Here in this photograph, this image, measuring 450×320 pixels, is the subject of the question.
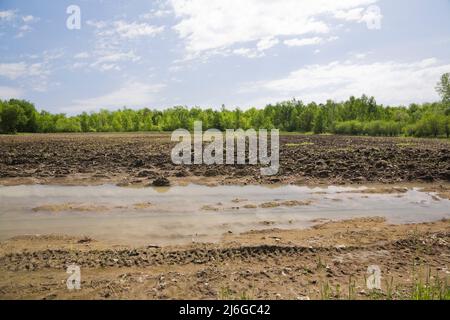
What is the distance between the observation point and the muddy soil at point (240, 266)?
452 centimetres

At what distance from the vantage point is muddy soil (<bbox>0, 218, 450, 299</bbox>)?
4.52 m

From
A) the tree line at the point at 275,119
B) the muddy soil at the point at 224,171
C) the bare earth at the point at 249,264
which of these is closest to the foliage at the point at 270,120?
the tree line at the point at 275,119

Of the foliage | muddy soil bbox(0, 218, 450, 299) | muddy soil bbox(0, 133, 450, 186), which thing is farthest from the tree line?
muddy soil bbox(0, 218, 450, 299)

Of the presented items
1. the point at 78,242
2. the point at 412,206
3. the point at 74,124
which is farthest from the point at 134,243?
the point at 74,124

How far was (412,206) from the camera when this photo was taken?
9383 millimetres

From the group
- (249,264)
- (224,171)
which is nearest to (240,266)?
(249,264)

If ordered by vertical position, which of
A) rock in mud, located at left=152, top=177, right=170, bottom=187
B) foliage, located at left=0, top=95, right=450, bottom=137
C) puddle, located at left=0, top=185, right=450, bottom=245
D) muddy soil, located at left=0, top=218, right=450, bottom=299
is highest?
foliage, located at left=0, top=95, right=450, bottom=137

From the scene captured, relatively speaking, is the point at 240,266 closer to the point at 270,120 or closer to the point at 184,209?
the point at 184,209

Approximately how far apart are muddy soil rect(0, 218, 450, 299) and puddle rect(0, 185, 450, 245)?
68 cm

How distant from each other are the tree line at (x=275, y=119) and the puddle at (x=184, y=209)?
42.7 metres

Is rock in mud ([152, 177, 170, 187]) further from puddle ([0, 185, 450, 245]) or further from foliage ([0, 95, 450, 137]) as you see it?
foliage ([0, 95, 450, 137])

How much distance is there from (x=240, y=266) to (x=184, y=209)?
154 inches

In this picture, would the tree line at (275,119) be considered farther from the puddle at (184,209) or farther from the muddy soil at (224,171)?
the puddle at (184,209)

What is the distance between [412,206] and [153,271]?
7.51 m
